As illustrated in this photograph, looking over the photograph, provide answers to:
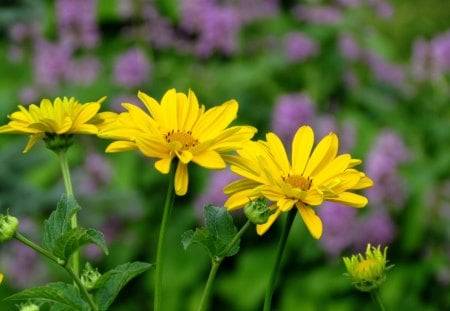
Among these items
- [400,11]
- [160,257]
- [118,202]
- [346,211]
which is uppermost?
[160,257]

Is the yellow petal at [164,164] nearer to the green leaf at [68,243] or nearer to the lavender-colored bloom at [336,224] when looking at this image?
the green leaf at [68,243]

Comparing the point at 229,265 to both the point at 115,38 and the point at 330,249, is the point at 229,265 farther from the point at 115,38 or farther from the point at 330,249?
the point at 115,38

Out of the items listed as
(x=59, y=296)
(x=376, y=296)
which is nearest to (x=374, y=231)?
(x=376, y=296)

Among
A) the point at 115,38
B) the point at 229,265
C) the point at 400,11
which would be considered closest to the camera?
the point at 229,265

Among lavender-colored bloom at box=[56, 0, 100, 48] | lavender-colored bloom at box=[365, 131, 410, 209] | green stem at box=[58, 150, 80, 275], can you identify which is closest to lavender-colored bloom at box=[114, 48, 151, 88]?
lavender-colored bloom at box=[56, 0, 100, 48]

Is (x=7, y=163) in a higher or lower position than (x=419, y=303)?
higher

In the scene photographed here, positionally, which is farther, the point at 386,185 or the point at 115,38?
the point at 115,38

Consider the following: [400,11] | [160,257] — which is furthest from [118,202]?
[400,11]

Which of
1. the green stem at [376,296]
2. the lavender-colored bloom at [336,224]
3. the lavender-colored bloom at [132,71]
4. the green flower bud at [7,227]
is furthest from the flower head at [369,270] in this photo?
the lavender-colored bloom at [132,71]
